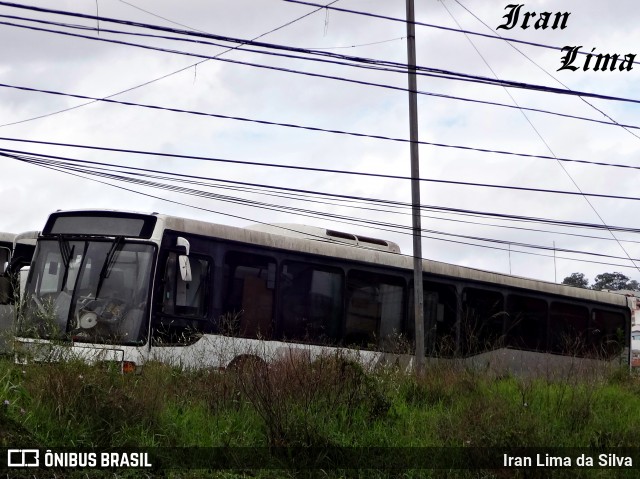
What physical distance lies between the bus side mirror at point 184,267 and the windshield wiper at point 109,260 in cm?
91

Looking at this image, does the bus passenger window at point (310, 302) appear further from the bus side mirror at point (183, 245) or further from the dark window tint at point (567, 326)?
the dark window tint at point (567, 326)

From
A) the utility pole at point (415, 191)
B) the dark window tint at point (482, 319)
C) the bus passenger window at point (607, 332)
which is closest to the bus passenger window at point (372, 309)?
the utility pole at point (415, 191)

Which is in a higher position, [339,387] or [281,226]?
[281,226]

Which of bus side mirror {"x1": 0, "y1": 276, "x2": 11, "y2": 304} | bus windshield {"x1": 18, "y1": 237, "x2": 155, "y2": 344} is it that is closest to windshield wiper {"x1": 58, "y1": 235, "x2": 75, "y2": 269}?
bus windshield {"x1": 18, "y1": 237, "x2": 155, "y2": 344}

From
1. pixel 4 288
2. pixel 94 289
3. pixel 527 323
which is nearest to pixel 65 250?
pixel 94 289

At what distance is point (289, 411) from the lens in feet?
33.1

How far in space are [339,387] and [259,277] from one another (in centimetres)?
461

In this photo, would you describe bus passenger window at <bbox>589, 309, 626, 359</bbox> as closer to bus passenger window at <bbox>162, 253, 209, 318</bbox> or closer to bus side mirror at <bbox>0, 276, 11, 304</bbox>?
Answer: bus passenger window at <bbox>162, 253, 209, 318</bbox>

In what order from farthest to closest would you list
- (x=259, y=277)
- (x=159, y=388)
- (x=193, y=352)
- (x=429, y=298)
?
(x=429, y=298), (x=259, y=277), (x=193, y=352), (x=159, y=388)

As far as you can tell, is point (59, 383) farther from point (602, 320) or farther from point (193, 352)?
point (602, 320)

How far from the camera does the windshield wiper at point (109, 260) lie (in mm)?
13570

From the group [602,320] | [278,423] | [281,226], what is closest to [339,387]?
[278,423]

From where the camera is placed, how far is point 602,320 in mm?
20922

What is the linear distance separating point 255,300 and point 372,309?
8.74 feet
